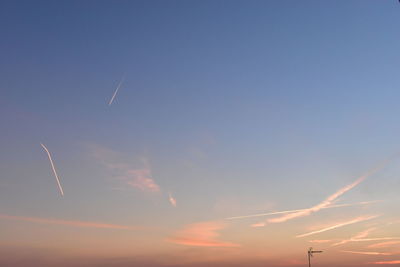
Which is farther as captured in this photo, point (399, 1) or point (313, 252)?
point (313, 252)

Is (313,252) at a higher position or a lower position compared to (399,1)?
lower

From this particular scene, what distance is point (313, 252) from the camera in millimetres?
189375

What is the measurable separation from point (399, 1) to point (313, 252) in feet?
660

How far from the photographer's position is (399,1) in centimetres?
3412
